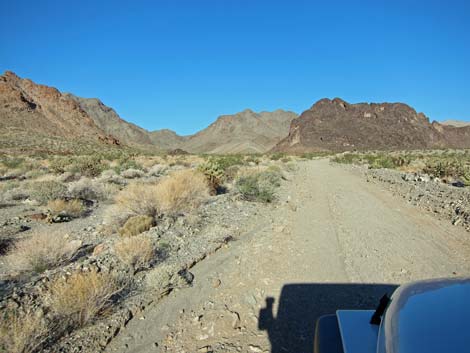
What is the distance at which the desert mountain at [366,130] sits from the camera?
379 ft

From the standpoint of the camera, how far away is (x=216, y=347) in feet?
10.8

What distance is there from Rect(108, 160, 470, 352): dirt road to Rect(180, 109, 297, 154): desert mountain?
468ft

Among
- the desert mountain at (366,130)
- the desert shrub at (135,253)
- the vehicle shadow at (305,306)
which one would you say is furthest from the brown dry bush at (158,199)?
the desert mountain at (366,130)

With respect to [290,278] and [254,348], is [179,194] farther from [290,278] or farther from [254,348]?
[254,348]

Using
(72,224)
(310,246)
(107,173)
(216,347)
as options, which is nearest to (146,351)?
(216,347)

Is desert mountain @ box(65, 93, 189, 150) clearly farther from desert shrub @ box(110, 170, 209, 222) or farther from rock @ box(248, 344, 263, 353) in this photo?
rock @ box(248, 344, 263, 353)

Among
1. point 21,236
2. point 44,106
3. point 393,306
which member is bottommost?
point 21,236

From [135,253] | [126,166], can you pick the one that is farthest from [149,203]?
[126,166]

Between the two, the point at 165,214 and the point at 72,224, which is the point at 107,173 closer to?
the point at 72,224

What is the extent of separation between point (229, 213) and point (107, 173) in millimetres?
10880

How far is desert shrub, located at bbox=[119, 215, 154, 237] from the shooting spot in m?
6.67

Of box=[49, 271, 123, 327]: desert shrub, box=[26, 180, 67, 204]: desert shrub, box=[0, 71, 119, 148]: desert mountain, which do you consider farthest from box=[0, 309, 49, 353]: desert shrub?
box=[0, 71, 119, 148]: desert mountain

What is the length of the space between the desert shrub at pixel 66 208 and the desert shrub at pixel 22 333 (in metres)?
6.17

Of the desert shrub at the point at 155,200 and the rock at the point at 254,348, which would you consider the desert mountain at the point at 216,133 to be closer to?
the desert shrub at the point at 155,200
